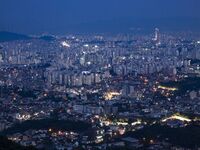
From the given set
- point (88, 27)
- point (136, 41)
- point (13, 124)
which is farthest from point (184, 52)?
point (88, 27)

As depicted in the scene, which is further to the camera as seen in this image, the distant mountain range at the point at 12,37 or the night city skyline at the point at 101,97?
the distant mountain range at the point at 12,37

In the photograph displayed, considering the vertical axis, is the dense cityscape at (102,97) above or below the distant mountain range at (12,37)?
below

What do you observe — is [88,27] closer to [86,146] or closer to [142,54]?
[142,54]

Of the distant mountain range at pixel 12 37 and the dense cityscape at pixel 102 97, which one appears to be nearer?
the dense cityscape at pixel 102 97

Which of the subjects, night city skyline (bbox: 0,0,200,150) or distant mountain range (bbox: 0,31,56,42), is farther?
distant mountain range (bbox: 0,31,56,42)

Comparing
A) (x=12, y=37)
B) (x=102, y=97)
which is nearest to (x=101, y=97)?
(x=102, y=97)

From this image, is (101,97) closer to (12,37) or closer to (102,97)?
(102,97)

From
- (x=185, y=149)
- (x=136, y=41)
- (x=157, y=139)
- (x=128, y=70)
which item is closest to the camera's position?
(x=185, y=149)

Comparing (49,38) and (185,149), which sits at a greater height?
(49,38)
